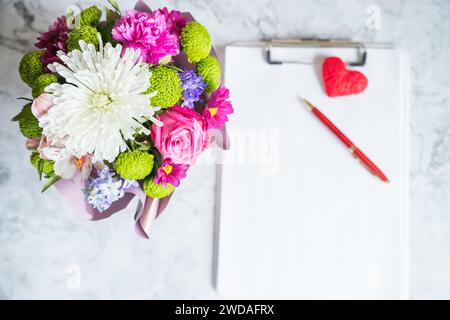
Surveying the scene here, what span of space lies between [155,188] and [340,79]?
11.7 inches

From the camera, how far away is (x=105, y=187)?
402mm

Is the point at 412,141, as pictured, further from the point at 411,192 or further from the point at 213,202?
the point at 213,202

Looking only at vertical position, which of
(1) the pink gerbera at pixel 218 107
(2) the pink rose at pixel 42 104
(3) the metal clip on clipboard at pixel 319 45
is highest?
(3) the metal clip on clipboard at pixel 319 45

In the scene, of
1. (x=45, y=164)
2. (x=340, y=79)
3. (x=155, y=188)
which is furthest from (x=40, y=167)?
(x=340, y=79)

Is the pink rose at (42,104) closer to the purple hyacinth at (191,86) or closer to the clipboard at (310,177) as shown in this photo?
the purple hyacinth at (191,86)

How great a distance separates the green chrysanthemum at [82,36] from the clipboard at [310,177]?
0.24 metres

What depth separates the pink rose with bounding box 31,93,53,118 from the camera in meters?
0.35

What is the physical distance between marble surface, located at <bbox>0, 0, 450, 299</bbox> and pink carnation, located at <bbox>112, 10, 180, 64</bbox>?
0.78ft

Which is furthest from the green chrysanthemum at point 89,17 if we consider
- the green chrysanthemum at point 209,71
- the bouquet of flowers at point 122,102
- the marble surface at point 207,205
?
the marble surface at point 207,205

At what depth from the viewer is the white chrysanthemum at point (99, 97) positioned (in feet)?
1.11

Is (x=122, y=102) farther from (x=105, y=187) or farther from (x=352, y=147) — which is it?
(x=352, y=147)

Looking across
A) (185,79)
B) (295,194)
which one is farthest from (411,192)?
(185,79)

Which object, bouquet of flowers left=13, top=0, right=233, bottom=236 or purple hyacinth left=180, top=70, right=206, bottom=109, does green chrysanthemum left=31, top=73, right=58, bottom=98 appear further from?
purple hyacinth left=180, top=70, right=206, bottom=109

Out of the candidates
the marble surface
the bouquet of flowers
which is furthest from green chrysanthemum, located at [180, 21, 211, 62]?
the marble surface
